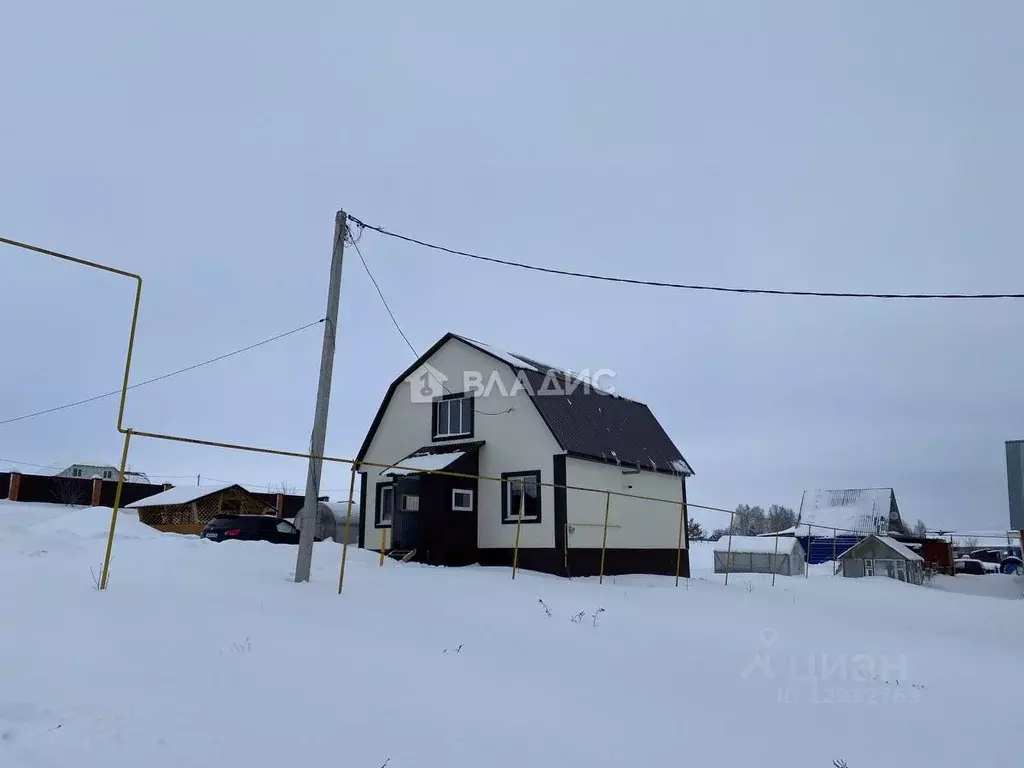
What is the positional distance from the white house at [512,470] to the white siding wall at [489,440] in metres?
0.03

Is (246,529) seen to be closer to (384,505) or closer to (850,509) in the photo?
(384,505)

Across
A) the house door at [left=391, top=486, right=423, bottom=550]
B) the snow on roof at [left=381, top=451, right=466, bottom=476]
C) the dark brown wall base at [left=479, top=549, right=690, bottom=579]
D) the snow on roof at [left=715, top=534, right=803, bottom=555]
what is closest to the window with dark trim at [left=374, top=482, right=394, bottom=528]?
the snow on roof at [left=381, top=451, right=466, bottom=476]

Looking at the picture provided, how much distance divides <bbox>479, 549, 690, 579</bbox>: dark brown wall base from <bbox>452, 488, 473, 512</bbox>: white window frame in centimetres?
121

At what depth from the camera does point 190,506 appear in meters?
37.0

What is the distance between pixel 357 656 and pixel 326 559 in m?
7.97

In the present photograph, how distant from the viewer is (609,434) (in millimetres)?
21016

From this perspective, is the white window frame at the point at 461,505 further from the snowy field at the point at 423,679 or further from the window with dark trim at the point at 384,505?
the snowy field at the point at 423,679

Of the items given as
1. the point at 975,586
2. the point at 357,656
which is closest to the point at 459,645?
the point at 357,656

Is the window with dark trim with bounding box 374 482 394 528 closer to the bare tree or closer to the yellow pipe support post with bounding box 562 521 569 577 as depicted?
the yellow pipe support post with bounding box 562 521 569 577

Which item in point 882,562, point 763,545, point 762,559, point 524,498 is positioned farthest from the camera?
point 763,545
